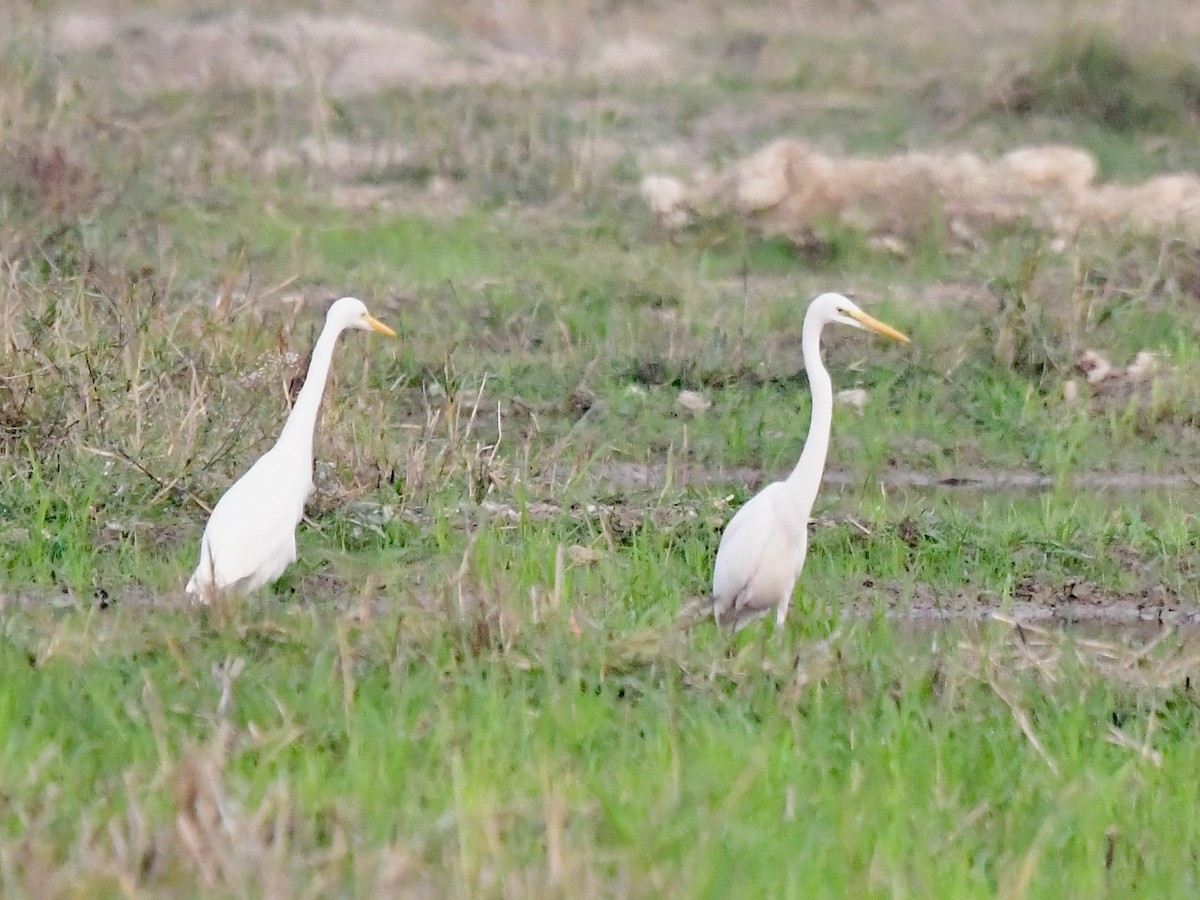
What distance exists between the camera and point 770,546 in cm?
519

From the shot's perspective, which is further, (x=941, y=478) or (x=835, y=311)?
(x=941, y=478)

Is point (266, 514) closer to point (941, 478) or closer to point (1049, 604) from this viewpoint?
point (1049, 604)

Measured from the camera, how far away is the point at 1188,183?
11.8 m

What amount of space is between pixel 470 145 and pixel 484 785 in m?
9.70

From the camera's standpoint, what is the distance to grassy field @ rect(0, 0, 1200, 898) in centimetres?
338

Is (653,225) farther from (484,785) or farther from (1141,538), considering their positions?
(484,785)

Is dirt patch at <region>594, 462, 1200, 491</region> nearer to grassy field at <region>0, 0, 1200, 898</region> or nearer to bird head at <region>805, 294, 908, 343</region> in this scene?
grassy field at <region>0, 0, 1200, 898</region>

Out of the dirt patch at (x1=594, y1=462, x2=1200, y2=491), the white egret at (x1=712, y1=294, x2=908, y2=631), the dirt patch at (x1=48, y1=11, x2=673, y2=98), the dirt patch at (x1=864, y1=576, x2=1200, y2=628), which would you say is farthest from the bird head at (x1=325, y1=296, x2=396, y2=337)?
the dirt patch at (x1=48, y1=11, x2=673, y2=98)

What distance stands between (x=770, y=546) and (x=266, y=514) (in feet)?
4.11

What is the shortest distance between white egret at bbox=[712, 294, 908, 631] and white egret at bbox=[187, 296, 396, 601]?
3.61ft

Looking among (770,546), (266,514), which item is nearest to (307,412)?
(266,514)

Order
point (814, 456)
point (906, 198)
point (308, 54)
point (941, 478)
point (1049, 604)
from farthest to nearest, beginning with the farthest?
point (308, 54)
point (906, 198)
point (941, 478)
point (1049, 604)
point (814, 456)

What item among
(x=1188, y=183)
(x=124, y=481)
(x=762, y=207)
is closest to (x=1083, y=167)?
(x=1188, y=183)

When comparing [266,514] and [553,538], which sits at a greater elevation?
[266,514]
